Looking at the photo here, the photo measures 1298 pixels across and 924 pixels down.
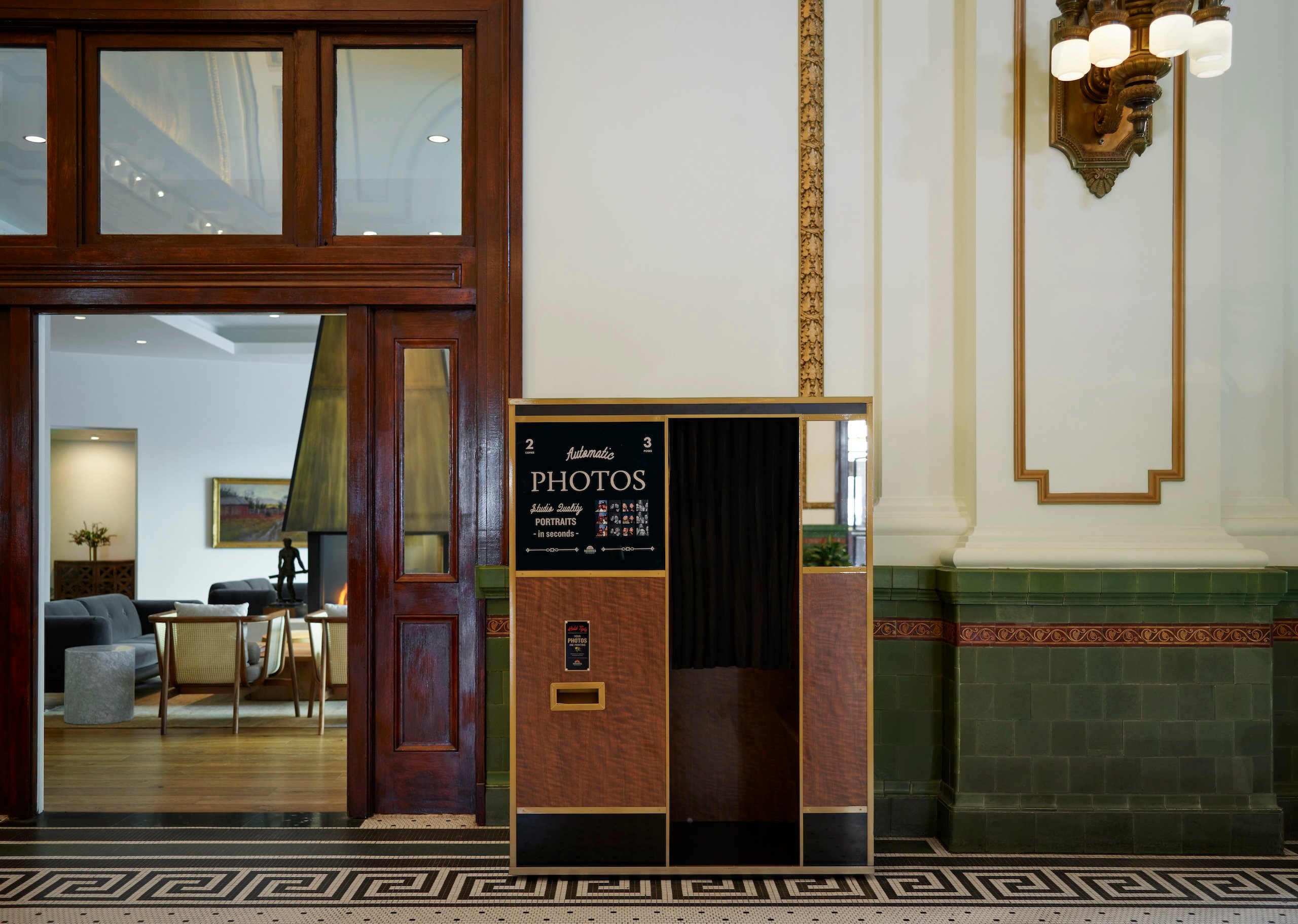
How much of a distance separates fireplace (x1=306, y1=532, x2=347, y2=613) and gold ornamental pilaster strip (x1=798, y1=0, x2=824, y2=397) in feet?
20.4

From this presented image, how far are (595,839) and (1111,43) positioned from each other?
368 centimetres

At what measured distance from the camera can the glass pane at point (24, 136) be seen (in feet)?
15.1

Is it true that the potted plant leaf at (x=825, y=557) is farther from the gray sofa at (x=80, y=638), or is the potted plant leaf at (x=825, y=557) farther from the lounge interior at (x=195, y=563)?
the gray sofa at (x=80, y=638)

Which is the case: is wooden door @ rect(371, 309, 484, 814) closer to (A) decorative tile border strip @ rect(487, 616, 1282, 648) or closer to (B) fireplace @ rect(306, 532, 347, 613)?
(A) decorative tile border strip @ rect(487, 616, 1282, 648)

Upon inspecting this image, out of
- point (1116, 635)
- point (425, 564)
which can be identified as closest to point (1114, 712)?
point (1116, 635)

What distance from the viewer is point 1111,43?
3.66 metres

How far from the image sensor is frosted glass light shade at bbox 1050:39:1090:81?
380 centimetres

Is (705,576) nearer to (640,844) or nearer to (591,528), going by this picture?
(591,528)

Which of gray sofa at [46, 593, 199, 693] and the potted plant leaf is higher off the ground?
the potted plant leaf

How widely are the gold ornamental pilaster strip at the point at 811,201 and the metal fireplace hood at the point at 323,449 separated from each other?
5.71 meters

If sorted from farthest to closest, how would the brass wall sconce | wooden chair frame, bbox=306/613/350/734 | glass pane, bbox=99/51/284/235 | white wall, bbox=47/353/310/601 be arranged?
white wall, bbox=47/353/310/601, wooden chair frame, bbox=306/613/350/734, glass pane, bbox=99/51/284/235, the brass wall sconce

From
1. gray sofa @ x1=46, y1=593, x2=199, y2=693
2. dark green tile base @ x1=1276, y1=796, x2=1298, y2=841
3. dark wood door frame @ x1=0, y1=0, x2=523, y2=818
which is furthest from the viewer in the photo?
gray sofa @ x1=46, y1=593, x2=199, y2=693

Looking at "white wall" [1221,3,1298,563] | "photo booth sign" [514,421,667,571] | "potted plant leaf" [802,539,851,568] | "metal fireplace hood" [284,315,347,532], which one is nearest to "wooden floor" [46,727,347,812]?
"photo booth sign" [514,421,667,571]

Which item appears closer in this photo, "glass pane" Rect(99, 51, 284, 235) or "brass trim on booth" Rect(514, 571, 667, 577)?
"brass trim on booth" Rect(514, 571, 667, 577)
